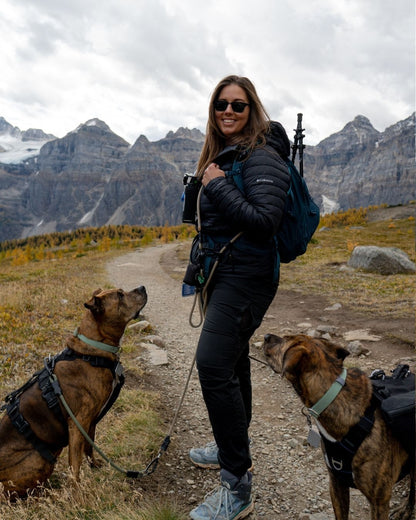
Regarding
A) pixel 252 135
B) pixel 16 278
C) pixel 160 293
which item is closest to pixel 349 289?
pixel 160 293

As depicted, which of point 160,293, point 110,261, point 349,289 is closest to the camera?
point 349,289

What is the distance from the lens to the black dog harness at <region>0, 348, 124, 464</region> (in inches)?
121

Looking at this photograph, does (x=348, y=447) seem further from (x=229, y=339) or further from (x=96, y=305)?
(x=96, y=305)

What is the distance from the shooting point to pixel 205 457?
3615mm

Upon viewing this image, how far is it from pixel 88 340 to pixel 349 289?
32.1 feet

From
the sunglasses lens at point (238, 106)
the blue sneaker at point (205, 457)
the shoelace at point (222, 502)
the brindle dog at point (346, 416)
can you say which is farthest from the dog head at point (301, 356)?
the sunglasses lens at point (238, 106)

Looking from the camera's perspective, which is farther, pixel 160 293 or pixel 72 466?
pixel 160 293

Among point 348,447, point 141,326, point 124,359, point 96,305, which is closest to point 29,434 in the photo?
point 96,305

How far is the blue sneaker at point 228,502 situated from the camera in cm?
281

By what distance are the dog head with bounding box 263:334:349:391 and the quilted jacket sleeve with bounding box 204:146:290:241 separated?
0.79 metres

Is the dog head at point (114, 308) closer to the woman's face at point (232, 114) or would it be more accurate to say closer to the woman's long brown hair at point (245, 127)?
the woman's long brown hair at point (245, 127)

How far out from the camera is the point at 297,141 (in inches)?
153

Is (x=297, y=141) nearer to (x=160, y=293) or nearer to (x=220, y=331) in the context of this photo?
(x=220, y=331)

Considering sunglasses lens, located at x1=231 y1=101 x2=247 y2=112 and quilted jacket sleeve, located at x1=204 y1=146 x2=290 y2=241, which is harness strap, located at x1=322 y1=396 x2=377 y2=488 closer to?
quilted jacket sleeve, located at x1=204 y1=146 x2=290 y2=241
